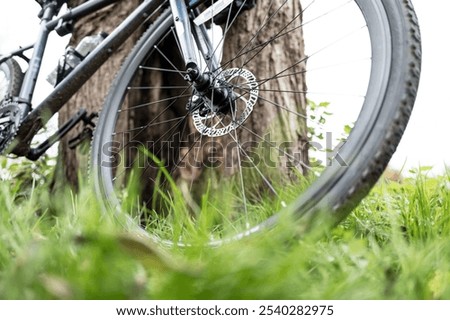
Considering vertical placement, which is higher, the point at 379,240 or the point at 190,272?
the point at 190,272

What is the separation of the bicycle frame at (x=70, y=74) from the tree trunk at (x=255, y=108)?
8.4 inches

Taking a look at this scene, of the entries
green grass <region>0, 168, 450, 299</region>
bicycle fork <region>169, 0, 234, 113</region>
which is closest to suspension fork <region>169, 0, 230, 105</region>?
bicycle fork <region>169, 0, 234, 113</region>

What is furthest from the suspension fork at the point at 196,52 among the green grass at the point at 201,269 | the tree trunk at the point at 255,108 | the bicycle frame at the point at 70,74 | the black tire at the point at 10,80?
the black tire at the point at 10,80

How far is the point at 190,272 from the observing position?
1.97 ft

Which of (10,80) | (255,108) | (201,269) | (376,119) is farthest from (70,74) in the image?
(201,269)

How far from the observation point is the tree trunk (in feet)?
6.15

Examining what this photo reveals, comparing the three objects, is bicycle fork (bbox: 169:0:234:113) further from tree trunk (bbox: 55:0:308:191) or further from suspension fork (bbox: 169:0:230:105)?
tree trunk (bbox: 55:0:308:191)

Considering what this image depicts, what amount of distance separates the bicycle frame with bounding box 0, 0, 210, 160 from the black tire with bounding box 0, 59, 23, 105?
79mm

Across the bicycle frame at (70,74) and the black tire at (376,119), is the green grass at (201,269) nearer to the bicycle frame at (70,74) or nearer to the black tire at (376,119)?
the black tire at (376,119)

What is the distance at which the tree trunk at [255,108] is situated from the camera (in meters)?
1.88

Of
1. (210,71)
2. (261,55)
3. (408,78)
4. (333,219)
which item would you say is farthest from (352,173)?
(261,55)

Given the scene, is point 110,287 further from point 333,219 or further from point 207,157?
point 207,157

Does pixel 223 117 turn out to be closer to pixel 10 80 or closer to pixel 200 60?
pixel 200 60

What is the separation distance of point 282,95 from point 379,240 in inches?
29.8
